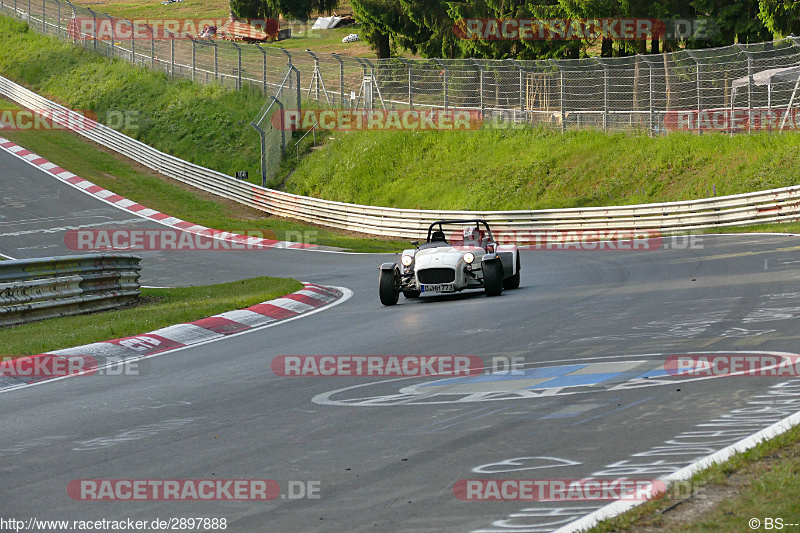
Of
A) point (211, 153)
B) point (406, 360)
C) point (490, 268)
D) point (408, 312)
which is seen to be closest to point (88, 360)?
point (406, 360)

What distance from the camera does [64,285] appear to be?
47.1 feet

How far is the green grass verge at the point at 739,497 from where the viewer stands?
4.11 m

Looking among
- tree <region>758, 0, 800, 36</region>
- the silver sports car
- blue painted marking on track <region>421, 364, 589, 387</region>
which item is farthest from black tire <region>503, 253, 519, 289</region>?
tree <region>758, 0, 800, 36</region>

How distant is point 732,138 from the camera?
27.8m

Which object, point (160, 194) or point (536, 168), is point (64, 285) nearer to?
point (536, 168)

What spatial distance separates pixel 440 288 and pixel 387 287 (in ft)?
2.73

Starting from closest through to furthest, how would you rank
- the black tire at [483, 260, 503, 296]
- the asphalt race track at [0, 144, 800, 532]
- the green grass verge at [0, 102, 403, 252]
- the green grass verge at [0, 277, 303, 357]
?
the asphalt race track at [0, 144, 800, 532], the green grass verge at [0, 277, 303, 357], the black tire at [483, 260, 503, 296], the green grass verge at [0, 102, 403, 252]

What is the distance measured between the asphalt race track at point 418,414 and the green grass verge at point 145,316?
1.32 meters

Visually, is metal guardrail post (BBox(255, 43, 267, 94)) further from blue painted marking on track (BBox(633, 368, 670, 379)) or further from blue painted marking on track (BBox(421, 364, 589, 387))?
blue painted marking on track (BBox(633, 368, 670, 379))

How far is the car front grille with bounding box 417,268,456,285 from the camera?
1423 centimetres

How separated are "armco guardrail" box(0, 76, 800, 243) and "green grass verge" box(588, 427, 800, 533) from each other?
19524 millimetres

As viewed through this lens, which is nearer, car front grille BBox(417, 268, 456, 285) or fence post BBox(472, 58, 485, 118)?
car front grille BBox(417, 268, 456, 285)

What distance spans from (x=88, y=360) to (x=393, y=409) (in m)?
4.59

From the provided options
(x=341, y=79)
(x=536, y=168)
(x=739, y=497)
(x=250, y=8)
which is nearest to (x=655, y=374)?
(x=739, y=497)
